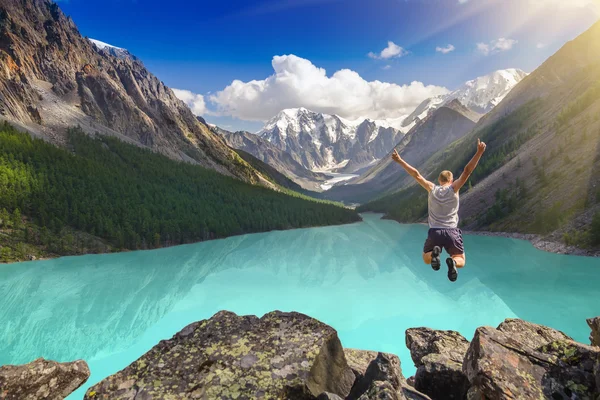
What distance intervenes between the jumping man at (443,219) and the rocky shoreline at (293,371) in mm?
3931

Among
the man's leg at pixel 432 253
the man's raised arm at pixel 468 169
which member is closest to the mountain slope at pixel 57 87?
the man's leg at pixel 432 253

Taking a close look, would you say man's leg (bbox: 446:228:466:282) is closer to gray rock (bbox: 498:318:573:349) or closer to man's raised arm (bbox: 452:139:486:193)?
man's raised arm (bbox: 452:139:486:193)

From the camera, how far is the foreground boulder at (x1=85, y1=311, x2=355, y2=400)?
5.93m

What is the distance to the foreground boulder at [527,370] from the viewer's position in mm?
5828

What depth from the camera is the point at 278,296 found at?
138 ft

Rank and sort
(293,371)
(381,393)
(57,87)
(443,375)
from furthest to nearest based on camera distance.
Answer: (57,87)
(443,375)
(293,371)
(381,393)

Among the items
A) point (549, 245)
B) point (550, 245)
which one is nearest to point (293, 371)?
point (550, 245)

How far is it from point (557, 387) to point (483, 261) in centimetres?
6306

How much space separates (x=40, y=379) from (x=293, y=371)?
5.22 meters

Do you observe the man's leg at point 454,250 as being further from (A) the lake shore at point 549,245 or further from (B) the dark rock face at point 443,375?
(A) the lake shore at point 549,245

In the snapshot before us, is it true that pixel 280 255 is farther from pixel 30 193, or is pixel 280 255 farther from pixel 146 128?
pixel 146 128

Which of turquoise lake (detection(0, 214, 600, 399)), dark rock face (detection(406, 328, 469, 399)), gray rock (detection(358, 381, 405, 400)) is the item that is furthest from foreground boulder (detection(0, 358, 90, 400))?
turquoise lake (detection(0, 214, 600, 399))

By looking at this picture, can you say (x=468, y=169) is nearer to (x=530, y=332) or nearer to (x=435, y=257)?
(x=435, y=257)

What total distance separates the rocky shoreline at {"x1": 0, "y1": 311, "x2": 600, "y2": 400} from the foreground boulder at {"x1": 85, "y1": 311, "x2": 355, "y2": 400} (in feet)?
0.06
